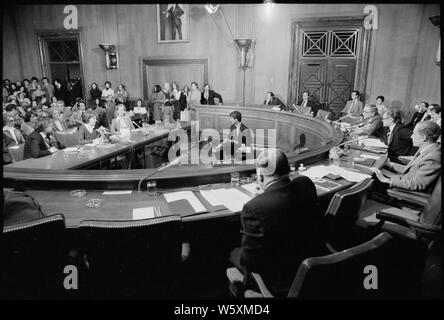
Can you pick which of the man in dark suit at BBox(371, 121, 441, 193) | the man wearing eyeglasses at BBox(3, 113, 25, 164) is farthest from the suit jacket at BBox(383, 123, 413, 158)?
the man wearing eyeglasses at BBox(3, 113, 25, 164)

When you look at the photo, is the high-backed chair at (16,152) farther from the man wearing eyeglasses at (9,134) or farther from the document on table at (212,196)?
the document on table at (212,196)

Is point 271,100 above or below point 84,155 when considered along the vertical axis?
above

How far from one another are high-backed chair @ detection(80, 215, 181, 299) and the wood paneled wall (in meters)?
8.66

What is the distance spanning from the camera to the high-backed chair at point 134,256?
5.49 feet

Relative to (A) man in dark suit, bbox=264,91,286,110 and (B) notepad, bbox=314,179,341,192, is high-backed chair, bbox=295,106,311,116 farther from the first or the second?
(B) notepad, bbox=314,179,341,192

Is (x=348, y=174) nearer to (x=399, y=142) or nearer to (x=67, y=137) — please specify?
(x=399, y=142)

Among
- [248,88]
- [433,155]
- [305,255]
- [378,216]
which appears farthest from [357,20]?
[305,255]

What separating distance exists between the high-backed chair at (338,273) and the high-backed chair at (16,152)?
4.22m

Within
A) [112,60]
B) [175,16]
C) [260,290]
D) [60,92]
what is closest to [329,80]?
[175,16]

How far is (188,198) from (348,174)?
1.69 m

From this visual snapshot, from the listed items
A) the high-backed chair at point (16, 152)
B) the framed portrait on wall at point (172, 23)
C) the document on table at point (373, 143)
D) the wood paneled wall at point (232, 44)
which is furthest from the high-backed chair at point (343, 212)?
the framed portrait on wall at point (172, 23)

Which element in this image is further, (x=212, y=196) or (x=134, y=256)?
(x=212, y=196)

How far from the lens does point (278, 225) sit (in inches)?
71.0
